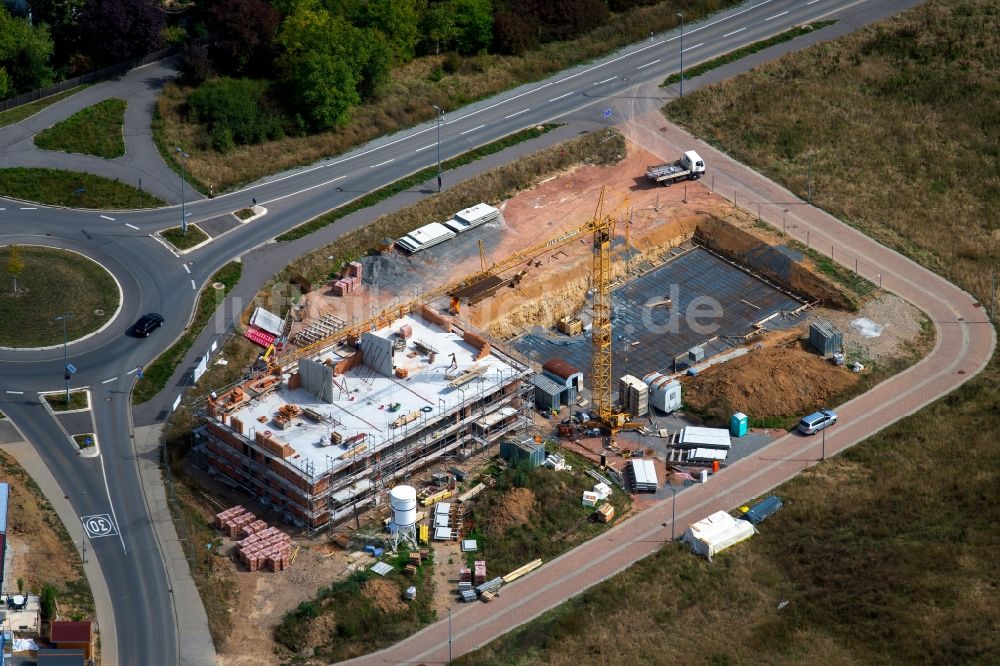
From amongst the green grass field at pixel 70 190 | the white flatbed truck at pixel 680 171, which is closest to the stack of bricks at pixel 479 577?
the green grass field at pixel 70 190

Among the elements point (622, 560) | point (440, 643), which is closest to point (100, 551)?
point (440, 643)

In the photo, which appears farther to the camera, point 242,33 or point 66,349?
point 242,33

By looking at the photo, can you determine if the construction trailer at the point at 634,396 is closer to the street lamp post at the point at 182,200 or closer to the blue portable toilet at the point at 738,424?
the blue portable toilet at the point at 738,424

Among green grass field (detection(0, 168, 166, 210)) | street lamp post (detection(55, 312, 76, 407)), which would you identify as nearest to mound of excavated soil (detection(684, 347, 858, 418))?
street lamp post (detection(55, 312, 76, 407))

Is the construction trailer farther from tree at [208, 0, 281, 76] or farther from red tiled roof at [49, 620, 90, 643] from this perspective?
tree at [208, 0, 281, 76]

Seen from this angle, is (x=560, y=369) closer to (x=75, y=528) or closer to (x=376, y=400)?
(x=376, y=400)

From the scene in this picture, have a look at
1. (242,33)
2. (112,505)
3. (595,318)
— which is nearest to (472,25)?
(242,33)

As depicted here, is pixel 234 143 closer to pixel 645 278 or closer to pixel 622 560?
pixel 645 278
